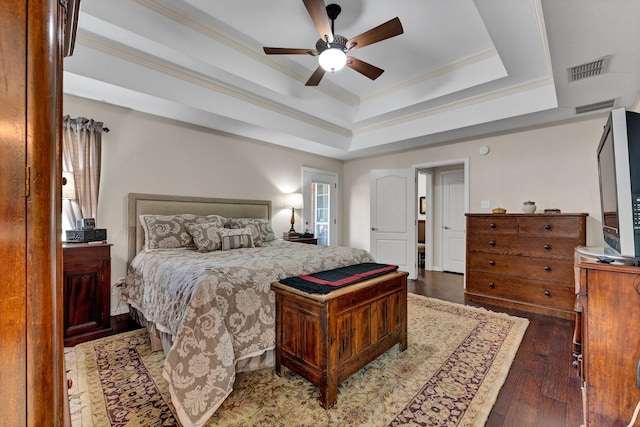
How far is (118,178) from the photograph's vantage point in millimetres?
3217

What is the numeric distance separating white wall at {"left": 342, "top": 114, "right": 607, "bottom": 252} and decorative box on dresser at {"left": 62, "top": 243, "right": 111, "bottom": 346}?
15.3 feet

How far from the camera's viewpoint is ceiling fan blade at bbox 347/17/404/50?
2.08m

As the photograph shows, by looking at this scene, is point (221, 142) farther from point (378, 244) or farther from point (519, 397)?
point (519, 397)

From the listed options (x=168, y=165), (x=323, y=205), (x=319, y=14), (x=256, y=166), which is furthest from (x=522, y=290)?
(x=168, y=165)

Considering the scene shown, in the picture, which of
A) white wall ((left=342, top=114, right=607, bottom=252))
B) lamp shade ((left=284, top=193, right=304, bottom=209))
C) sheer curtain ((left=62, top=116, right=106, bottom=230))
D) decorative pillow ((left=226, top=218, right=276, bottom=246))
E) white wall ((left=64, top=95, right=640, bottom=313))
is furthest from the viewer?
lamp shade ((left=284, top=193, right=304, bottom=209))

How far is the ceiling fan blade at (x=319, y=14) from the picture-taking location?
76.2 inches

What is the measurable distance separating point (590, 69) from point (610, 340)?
2.23 m

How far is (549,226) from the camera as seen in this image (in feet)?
10.6

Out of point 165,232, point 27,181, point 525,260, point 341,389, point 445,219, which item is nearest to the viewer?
point 27,181

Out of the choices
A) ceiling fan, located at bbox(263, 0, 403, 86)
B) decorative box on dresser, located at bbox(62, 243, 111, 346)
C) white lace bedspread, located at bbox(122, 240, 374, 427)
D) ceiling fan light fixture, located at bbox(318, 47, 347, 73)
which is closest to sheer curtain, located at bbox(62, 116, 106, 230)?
decorative box on dresser, located at bbox(62, 243, 111, 346)

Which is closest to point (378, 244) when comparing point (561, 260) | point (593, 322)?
point (561, 260)

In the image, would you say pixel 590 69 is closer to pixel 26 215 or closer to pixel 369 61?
pixel 369 61

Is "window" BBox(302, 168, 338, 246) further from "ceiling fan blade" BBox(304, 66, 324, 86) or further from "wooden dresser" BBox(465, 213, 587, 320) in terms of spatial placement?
"wooden dresser" BBox(465, 213, 587, 320)

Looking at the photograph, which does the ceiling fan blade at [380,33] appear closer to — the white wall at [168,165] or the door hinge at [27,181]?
the door hinge at [27,181]
